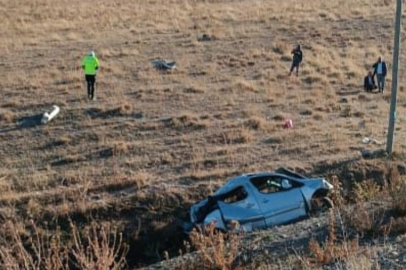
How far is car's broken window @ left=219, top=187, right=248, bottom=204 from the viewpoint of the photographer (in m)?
14.3

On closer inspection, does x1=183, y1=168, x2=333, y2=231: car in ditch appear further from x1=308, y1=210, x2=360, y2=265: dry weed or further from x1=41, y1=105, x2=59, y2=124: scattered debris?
x1=41, y1=105, x2=59, y2=124: scattered debris

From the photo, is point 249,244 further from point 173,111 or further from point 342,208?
point 173,111

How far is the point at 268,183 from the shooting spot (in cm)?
1473

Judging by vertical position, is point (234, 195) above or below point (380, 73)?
above

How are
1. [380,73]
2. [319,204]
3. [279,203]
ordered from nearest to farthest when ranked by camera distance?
[279,203], [319,204], [380,73]

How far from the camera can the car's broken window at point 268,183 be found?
14.5 m

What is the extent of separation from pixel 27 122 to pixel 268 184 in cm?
1000

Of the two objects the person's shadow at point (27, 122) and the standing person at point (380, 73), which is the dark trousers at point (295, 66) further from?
the person's shadow at point (27, 122)

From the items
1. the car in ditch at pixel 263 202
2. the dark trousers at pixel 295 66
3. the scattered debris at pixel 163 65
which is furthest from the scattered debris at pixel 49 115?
the dark trousers at pixel 295 66

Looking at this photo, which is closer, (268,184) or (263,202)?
(263,202)

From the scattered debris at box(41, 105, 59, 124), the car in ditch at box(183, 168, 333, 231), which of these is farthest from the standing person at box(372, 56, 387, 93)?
the car in ditch at box(183, 168, 333, 231)

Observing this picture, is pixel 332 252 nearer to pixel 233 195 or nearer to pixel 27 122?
pixel 233 195

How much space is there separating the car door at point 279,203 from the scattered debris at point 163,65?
15492 mm

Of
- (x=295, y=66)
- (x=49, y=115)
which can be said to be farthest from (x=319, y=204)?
(x=295, y=66)
